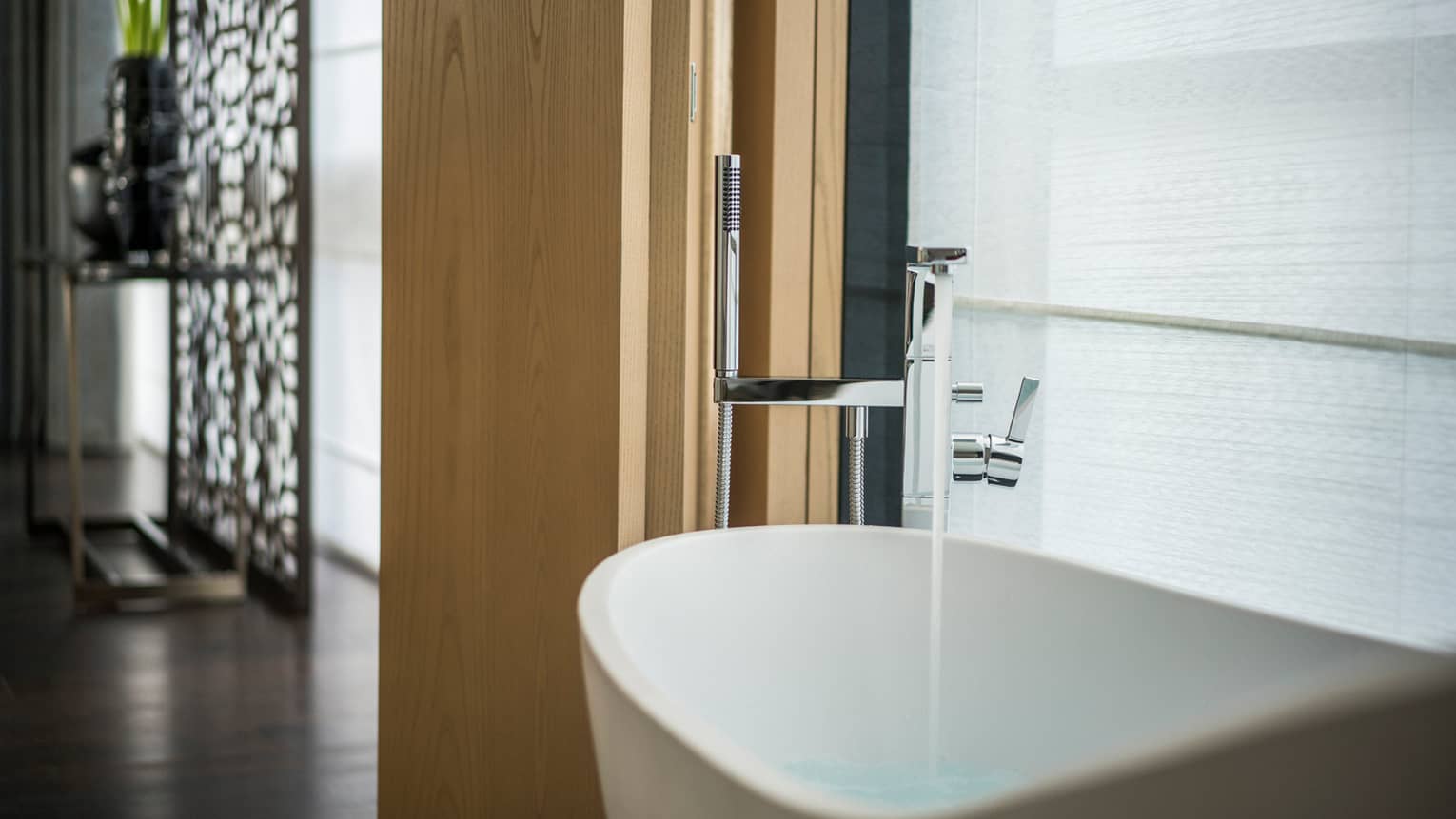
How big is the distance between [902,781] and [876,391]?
46cm

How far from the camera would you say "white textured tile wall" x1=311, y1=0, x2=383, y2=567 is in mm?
Answer: 3545

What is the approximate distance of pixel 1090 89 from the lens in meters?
1.61

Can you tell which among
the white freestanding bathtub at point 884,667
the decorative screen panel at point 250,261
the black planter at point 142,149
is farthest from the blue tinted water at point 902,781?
the black planter at point 142,149

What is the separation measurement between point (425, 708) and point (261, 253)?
7.40 feet

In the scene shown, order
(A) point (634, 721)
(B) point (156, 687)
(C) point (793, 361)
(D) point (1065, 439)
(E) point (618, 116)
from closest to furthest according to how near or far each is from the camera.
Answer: (A) point (634, 721), (E) point (618, 116), (D) point (1065, 439), (C) point (793, 361), (B) point (156, 687)

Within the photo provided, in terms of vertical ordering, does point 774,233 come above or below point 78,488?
above

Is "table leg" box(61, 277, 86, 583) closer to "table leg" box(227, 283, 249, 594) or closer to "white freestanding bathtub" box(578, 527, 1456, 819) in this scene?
"table leg" box(227, 283, 249, 594)

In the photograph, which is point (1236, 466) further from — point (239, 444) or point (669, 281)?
point (239, 444)

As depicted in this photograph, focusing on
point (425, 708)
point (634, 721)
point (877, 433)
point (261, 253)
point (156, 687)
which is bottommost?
point (156, 687)

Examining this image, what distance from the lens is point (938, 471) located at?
1.47 meters

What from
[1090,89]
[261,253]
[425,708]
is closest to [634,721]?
[425,708]

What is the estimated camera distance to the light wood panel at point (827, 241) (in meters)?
1.79

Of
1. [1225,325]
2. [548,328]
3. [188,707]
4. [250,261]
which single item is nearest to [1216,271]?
[1225,325]

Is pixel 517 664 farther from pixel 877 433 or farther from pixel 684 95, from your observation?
pixel 684 95
